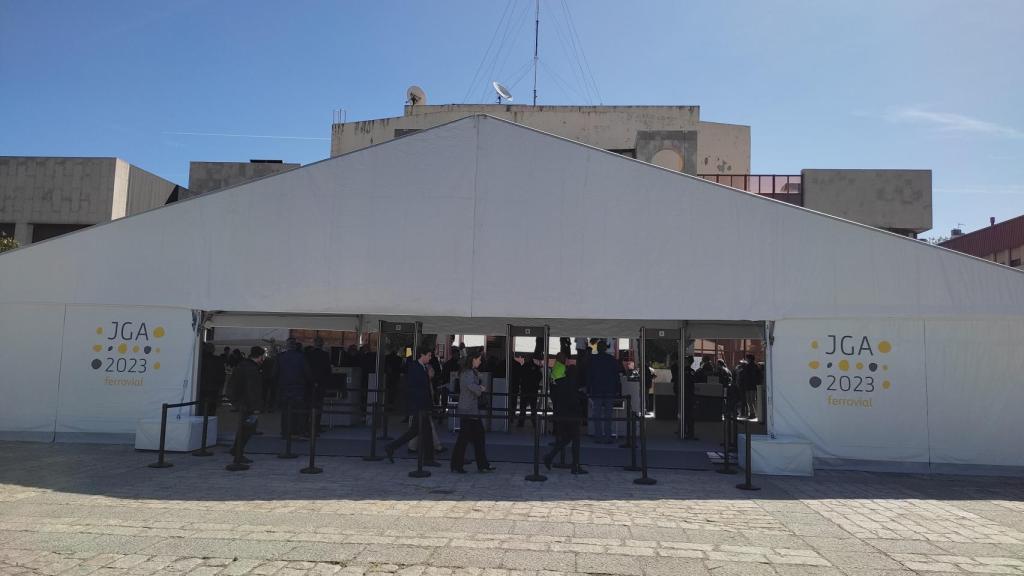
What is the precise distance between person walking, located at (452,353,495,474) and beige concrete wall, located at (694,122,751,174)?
24001 mm

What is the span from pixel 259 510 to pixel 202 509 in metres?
0.63

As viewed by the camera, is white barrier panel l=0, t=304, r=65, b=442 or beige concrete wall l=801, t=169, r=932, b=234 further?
beige concrete wall l=801, t=169, r=932, b=234

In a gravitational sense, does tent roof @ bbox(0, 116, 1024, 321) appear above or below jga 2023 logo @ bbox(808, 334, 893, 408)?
above

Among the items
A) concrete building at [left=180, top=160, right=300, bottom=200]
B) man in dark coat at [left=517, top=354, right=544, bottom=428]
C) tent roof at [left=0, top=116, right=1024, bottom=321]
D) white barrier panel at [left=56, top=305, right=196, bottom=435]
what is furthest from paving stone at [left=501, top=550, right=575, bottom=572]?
concrete building at [left=180, top=160, right=300, bottom=200]

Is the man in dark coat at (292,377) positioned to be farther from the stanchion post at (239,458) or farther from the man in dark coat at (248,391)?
the stanchion post at (239,458)

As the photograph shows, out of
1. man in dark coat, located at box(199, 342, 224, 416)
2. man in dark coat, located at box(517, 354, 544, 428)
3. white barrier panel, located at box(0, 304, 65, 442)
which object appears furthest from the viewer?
man in dark coat, located at box(517, 354, 544, 428)

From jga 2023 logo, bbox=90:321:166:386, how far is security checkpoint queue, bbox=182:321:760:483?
106 cm

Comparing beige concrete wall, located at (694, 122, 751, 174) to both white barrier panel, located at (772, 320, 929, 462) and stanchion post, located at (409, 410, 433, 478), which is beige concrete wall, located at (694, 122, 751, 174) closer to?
white barrier panel, located at (772, 320, 929, 462)

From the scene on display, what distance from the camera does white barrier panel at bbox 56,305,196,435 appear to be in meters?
12.4

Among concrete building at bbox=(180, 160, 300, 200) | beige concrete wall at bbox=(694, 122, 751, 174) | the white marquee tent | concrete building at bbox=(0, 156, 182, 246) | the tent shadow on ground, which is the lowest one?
the tent shadow on ground

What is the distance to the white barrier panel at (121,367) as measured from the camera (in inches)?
488

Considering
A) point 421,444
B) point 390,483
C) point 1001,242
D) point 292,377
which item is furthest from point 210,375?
point 1001,242

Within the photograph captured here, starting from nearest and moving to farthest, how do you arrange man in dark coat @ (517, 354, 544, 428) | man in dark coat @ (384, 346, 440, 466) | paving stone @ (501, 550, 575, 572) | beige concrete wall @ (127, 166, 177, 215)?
paving stone @ (501, 550, 575, 572) < man in dark coat @ (384, 346, 440, 466) < man in dark coat @ (517, 354, 544, 428) < beige concrete wall @ (127, 166, 177, 215)

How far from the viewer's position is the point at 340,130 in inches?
1380
